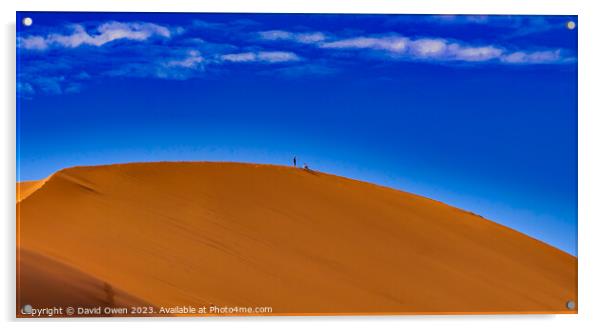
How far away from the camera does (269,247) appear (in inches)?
243

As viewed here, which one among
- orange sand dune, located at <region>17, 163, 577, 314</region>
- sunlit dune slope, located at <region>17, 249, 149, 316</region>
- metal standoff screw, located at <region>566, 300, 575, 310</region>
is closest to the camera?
sunlit dune slope, located at <region>17, 249, 149, 316</region>

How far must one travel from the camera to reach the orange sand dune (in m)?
5.94

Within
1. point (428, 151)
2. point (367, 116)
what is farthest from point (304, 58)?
point (428, 151)

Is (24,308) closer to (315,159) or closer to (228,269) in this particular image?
(228,269)

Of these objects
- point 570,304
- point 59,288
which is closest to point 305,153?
point 59,288

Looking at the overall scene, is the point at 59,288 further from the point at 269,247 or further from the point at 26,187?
the point at 269,247

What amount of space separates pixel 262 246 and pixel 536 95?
241 cm

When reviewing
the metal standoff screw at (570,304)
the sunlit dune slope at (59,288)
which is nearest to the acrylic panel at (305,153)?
the metal standoff screw at (570,304)

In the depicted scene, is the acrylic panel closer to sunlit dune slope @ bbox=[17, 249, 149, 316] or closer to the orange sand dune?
the orange sand dune

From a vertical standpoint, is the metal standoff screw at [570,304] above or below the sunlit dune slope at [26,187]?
below

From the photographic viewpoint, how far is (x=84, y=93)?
20.1 ft

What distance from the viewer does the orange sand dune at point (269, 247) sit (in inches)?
234

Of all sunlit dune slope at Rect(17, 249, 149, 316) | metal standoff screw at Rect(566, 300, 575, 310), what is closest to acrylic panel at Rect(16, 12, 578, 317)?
metal standoff screw at Rect(566, 300, 575, 310)

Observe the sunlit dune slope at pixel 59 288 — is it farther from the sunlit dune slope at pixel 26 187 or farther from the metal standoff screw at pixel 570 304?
the metal standoff screw at pixel 570 304
